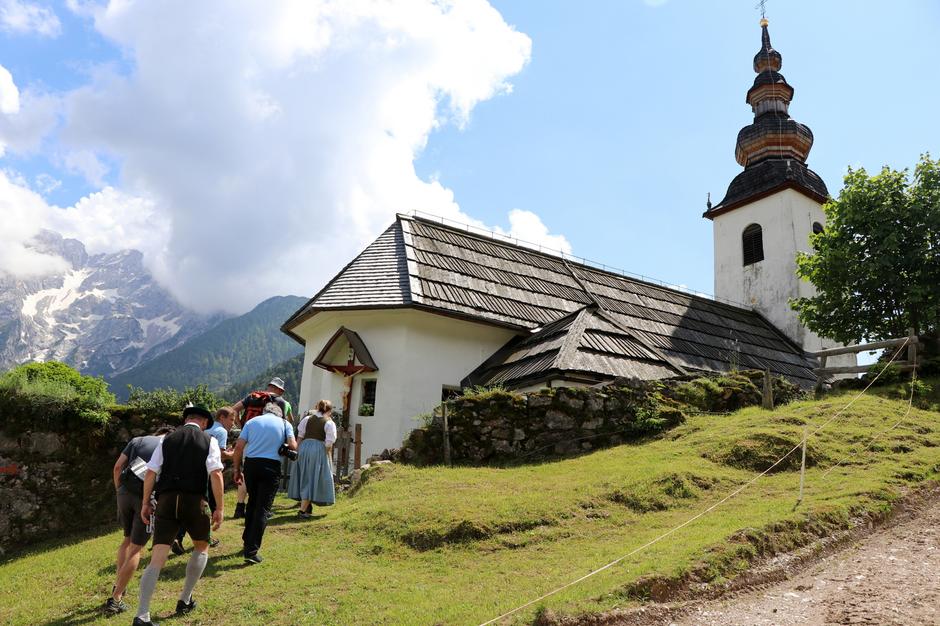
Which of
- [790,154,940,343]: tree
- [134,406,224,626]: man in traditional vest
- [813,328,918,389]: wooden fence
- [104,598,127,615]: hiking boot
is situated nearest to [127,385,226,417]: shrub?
[104,598,127,615]: hiking boot

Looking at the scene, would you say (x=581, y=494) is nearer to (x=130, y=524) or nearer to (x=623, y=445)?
(x=623, y=445)

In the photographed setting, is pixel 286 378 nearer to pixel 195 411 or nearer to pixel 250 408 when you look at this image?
pixel 250 408

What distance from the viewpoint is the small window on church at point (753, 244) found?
35.8 m

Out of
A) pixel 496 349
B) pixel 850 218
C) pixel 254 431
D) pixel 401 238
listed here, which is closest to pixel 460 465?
pixel 254 431

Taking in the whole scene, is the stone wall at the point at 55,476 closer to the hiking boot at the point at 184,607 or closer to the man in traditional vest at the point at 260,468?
the man in traditional vest at the point at 260,468

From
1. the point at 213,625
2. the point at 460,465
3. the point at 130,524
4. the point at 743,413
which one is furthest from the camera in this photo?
the point at 743,413

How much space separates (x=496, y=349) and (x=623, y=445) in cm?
808

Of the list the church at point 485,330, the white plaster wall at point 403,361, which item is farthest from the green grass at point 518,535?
the white plaster wall at point 403,361

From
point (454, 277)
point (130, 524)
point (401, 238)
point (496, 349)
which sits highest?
point (401, 238)

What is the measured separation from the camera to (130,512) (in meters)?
7.86

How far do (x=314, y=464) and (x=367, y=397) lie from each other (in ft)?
29.0

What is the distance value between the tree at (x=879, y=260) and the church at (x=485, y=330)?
4.20 meters

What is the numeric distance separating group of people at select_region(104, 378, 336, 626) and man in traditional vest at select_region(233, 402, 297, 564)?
0.01 meters

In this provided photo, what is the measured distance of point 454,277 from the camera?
2188cm
